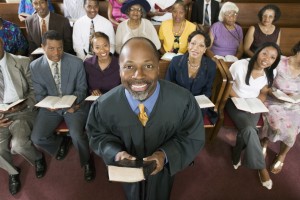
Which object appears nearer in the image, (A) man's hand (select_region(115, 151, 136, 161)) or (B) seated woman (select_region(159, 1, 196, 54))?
(A) man's hand (select_region(115, 151, 136, 161))

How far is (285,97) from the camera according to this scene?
8.10 feet

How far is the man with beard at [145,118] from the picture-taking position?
130 cm

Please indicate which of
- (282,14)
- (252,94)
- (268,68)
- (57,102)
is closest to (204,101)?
(252,94)

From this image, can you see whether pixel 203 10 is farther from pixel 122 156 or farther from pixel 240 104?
pixel 122 156

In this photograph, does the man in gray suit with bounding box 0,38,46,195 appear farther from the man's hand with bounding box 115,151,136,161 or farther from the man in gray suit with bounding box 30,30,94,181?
the man's hand with bounding box 115,151,136,161

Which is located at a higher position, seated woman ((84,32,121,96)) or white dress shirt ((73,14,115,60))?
white dress shirt ((73,14,115,60))

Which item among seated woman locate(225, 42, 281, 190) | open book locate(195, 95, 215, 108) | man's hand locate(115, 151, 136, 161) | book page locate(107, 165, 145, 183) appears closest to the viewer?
book page locate(107, 165, 145, 183)

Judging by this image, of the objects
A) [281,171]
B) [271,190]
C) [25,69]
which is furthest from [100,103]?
[281,171]

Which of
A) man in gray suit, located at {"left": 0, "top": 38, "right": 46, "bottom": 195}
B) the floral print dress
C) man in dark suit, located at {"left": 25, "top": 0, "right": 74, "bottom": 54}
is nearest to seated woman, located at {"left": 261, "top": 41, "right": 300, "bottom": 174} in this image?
the floral print dress

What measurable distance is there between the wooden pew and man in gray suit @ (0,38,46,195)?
127 inches

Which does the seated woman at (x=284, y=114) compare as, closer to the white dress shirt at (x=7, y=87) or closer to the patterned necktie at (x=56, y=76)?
the patterned necktie at (x=56, y=76)

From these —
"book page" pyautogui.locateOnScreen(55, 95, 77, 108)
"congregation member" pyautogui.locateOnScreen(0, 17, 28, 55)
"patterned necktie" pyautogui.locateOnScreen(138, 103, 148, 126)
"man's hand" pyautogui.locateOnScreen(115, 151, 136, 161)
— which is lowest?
"man's hand" pyautogui.locateOnScreen(115, 151, 136, 161)

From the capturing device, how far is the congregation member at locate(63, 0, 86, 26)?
3600mm

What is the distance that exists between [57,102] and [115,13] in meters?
1.87
